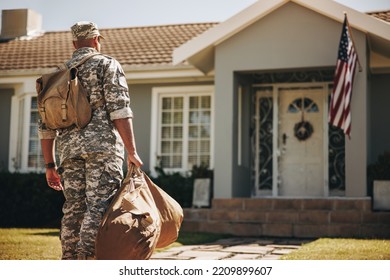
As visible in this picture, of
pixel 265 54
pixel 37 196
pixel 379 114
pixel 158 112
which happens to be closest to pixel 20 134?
pixel 37 196

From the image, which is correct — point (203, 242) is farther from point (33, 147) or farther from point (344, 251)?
point (33, 147)

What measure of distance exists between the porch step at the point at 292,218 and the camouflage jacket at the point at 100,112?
470 centimetres

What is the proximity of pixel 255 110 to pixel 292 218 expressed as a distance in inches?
97.0

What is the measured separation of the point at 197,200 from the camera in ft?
29.6

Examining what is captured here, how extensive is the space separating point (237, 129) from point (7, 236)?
12.3 feet

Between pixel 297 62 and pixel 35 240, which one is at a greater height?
pixel 297 62

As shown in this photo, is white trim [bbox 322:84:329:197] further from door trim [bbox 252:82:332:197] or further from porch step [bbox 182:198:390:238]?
porch step [bbox 182:198:390:238]

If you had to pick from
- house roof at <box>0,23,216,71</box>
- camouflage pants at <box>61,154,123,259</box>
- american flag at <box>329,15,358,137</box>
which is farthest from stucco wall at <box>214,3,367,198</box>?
camouflage pants at <box>61,154,123,259</box>

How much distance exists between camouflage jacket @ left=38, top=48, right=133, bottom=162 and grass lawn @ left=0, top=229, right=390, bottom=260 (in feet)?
5.86

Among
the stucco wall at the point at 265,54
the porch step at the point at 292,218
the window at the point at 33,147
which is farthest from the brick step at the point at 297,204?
the window at the point at 33,147

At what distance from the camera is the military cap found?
384 cm
